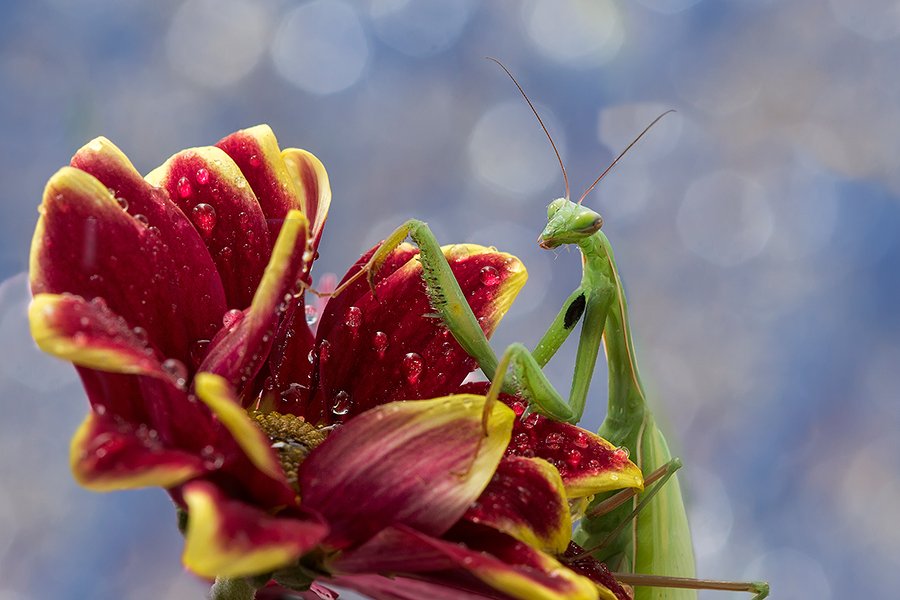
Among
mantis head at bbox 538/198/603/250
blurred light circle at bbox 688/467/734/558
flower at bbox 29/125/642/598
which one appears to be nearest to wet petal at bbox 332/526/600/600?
flower at bbox 29/125/642/598

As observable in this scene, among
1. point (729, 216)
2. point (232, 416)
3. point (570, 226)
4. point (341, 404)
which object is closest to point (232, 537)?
point (232, 416)

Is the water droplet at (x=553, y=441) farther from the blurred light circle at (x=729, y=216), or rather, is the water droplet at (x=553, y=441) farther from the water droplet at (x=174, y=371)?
the blurred light circle at (x=729, y=216)

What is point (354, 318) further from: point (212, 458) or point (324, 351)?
point (212, 458)

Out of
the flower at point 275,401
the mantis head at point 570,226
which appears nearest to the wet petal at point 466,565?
the flower at point 275,401

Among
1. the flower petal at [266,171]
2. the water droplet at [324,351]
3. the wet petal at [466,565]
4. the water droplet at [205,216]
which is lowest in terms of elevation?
the wet petal at [466,565]

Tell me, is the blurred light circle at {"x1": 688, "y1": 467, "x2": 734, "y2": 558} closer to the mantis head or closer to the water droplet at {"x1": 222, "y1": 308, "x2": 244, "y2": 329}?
the mantis head

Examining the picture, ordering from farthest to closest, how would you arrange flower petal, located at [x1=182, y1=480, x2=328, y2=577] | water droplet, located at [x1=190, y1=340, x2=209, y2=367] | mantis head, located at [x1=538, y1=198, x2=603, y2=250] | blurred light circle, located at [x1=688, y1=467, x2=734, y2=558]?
blurred light circle, located at [x1=688, y1=467, x2=734, y2=558] → mantis head, located at [x1=538, y1=198, x2=603, y2=250] → water droplet, located at [x1=190, y1=340, x2=209, y2=367] → flower petal, located at [x1=182, y1=480, x2=328, y2=577]

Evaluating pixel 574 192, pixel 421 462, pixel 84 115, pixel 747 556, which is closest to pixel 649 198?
pixel 574 192
